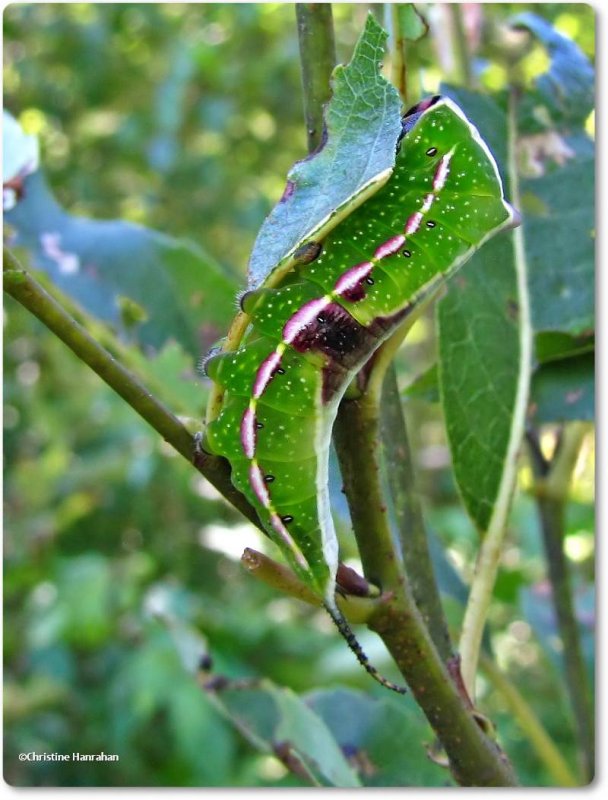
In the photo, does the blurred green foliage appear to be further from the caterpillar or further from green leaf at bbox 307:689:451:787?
the caterpillar

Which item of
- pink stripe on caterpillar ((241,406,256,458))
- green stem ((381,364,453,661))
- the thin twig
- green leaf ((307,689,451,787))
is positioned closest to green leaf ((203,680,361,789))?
green leaf ((307,689,451,787))

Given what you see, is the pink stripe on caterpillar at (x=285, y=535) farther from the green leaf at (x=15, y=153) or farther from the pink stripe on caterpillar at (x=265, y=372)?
the green leaf at (x=15, y=153)

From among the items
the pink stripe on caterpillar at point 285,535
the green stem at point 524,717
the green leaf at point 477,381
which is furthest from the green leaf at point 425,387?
the pink stripe on caterpillar at point 285,535

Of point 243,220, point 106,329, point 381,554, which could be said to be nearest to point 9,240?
point 106,329

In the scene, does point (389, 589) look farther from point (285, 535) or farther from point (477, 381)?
point (477, 381)

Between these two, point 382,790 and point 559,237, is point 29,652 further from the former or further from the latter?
point 559,237

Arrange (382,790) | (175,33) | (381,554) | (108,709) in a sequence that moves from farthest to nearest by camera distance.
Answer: (175,33) → (108,709) → (382,790) → (381,554)

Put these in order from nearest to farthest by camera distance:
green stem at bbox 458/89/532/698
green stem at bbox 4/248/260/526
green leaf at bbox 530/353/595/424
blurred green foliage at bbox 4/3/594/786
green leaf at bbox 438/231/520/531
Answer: green stem at bbox 4/248/260/526
green stem at bbox 458/89/532/698
green leaf at bbox 438/231/520/531
green leaf at bbox 530/353/595/424
blurred green foliage at bbox 4/3/594/786
